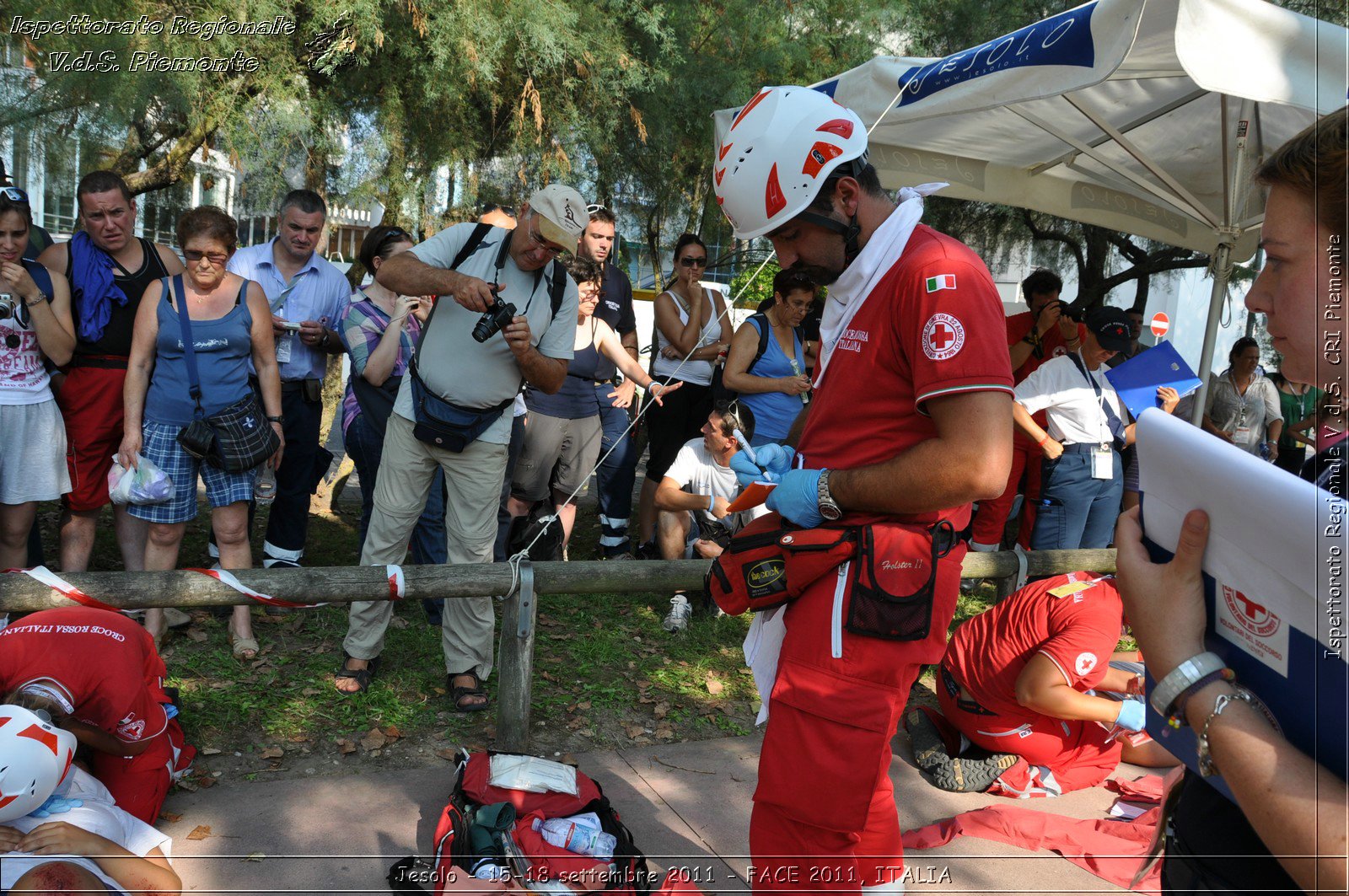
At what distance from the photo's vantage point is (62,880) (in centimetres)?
242

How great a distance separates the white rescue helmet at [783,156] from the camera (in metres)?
2.23

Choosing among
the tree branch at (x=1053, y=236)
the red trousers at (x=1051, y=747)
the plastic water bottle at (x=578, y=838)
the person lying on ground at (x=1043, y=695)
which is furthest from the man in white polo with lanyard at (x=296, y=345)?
the tree branch at (x=1053, y=236)

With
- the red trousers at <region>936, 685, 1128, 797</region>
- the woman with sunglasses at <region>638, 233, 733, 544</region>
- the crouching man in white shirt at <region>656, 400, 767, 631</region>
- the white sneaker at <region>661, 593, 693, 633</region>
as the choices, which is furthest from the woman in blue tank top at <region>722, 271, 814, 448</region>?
the red trousers at <region>936, 685, 1128, 797</region>

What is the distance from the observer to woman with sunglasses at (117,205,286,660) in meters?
4.43

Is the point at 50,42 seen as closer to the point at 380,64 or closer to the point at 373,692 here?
the point at 380,64

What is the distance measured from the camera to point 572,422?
229 inches

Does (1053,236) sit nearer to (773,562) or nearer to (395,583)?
(395,583)

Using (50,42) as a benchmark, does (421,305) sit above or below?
below

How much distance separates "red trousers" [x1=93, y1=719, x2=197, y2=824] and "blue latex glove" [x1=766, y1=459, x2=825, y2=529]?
2.25m

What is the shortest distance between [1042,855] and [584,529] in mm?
4500

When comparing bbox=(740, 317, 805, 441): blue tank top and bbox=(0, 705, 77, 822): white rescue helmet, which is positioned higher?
bbox=(740, 317, 805, 441): blue tank top

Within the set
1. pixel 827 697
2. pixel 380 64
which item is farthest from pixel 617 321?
pixel 827 697

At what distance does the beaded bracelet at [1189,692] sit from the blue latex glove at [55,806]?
276cm

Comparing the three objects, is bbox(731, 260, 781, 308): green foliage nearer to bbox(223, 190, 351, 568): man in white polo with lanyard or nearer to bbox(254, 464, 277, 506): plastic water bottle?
bbox(223, 190, 351, 568): man in white polo with lanyard
